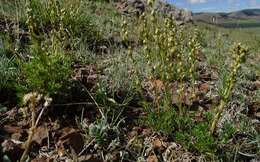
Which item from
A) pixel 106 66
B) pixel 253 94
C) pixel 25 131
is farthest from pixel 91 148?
pixel 253 94

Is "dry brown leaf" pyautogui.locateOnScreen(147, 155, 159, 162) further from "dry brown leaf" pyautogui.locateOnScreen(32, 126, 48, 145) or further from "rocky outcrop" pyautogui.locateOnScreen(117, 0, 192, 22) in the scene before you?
"rocky outcrop" pyautogui.locateOnScreen(117, 0, 192, 22)

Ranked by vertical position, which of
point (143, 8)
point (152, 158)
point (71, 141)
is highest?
point (143, 8)

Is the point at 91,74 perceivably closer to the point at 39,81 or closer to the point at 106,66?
the point at 106,66

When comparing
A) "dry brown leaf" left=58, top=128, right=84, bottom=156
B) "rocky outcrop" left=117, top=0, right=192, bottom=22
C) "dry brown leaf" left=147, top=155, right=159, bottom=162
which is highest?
"rocky outcrop" left=117, top=0, right=192, bottom=22

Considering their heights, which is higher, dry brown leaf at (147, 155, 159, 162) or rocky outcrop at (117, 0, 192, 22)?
rocky outcrop at (117, 0, 192, 22)

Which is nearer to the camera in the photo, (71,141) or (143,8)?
(71,141)

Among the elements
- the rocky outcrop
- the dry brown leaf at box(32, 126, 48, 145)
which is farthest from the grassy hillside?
the rocky outcrop

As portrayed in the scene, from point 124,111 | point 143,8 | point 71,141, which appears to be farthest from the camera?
point 143,8

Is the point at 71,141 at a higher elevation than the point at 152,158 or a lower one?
higher

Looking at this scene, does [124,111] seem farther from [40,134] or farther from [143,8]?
[143,8]

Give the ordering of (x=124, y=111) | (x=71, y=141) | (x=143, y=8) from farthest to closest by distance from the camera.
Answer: (x=143, y=8), (x=124, y=111), (x=71, y=141)

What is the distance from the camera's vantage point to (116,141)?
300 cm

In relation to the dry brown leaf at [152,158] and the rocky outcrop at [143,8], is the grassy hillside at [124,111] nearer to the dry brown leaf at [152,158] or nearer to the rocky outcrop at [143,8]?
the dry brown leaf at [152,158]

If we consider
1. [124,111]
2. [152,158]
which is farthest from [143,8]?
[152,158]
